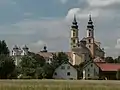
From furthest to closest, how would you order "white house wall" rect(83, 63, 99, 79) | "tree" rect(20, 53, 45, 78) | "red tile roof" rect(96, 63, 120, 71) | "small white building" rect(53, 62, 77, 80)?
"red tile roof" rect(96, 63, 120, 71) → "white house wall" rect(83, 63, 99, 79) → "small white building" rect(53, 62, 77, 80) → "tree" rect(20, 53, 45, 78)

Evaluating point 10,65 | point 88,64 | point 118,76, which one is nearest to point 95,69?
point 88,64

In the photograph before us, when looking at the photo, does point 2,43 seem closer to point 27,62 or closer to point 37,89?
point 27,62

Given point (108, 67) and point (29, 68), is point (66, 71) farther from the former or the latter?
point (29, 68)

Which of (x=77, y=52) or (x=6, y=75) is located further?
(x=77, y=52)

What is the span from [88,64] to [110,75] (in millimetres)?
9477

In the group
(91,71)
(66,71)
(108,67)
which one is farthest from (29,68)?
(108,67)

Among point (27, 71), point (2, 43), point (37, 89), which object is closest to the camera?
point (37, 89)

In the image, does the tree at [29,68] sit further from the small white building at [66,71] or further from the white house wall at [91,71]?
the white house wall at [91,71]

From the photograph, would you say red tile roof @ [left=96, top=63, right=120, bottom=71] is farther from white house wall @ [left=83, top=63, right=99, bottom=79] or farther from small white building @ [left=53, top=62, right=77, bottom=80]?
small white building @ [left=53, top=62, right=77, bottom=80]

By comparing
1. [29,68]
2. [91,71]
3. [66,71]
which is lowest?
[29,68]

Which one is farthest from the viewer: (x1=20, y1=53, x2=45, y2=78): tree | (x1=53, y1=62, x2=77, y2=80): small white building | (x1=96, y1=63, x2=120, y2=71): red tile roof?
(x1=96, y1=63, x2=120, y2=71): red tile roof

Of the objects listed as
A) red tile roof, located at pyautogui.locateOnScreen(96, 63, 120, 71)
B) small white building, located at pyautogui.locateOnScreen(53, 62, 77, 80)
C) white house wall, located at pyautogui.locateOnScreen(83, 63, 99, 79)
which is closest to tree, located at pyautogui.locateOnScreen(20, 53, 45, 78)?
small white building, located at pyautogui.locateOnScreen(53, 62, 77, 80)

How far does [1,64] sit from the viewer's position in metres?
104

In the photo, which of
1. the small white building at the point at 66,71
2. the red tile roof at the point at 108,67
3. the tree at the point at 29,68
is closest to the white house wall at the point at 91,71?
the red tile roof at the point at 108,67
